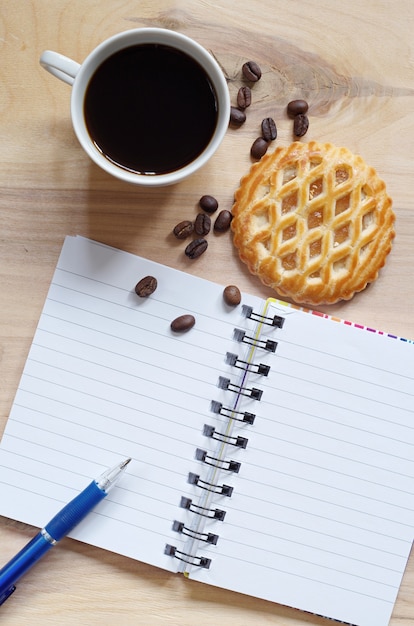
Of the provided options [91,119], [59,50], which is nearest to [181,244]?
[91,119]

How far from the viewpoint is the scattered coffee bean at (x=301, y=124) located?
1112 millimetres

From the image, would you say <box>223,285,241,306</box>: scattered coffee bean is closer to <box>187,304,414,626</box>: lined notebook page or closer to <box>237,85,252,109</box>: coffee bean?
<box>187,304,414,626</box>: lined notebook page

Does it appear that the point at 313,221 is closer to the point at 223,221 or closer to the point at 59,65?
the point at 223,221

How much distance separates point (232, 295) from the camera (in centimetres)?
110

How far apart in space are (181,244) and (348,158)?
30cm

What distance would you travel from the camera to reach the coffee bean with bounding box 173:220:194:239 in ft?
3.63

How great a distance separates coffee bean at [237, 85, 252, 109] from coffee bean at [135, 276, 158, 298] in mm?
311

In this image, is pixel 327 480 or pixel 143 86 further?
pixel 327 480

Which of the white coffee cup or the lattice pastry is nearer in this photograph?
the white coffee cup

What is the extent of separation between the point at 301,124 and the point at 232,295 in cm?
29

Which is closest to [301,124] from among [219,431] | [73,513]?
[219,431]

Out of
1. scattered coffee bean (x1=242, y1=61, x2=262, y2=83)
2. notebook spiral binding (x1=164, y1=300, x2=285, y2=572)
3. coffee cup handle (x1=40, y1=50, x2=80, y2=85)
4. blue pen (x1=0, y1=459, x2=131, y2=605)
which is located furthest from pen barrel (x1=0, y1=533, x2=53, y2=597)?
scattered coffee bean (x1=242, y1=61, x2=262, y2=83)

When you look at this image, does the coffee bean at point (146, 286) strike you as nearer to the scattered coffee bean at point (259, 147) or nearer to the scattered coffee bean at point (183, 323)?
the scattered coffee bean at point (183, 323)

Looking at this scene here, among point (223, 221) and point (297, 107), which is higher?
point (297, 107)
